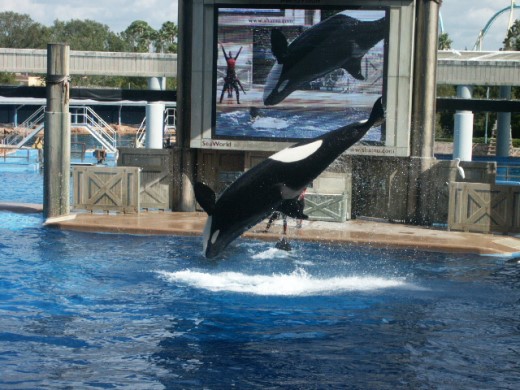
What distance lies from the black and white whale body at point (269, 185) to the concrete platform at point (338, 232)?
17.2ft

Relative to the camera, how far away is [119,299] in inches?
463

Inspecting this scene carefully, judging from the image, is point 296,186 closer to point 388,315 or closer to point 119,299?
point 388,315

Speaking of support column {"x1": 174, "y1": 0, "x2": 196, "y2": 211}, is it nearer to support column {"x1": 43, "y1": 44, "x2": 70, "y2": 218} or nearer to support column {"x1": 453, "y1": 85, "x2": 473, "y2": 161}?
support column {"x1": 43, "y1": 44, "x2": 70, "y2": 218}

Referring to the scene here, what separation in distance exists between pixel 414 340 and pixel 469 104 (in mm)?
12251

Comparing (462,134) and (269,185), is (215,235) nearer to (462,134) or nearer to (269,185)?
(269,185)

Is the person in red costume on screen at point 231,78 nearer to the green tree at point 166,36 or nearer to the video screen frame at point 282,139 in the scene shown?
the video screen frame at point 282,139

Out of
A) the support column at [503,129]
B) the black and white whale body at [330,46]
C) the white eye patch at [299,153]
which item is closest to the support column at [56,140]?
the black and white whale body at [330,46]

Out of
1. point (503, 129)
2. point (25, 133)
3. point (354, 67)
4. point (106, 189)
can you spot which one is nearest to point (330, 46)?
point (354, 67)

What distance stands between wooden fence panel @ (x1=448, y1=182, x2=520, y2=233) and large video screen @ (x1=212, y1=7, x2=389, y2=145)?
6.72 ft

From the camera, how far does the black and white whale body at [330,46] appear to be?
18.5 metres

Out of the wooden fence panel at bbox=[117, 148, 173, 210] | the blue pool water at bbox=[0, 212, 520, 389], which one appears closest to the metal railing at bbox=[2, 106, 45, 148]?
the wooden fence panel at bbox=[117, 148, 173, 210]

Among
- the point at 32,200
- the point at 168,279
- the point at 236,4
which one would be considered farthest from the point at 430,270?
the point at 32,200

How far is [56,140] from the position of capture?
19.1 m

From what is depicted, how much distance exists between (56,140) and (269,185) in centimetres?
896
